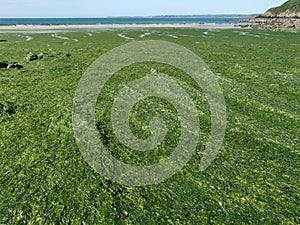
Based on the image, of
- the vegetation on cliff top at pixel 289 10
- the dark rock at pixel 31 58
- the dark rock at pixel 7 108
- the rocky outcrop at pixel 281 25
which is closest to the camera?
the dark rock at pixel 7 108

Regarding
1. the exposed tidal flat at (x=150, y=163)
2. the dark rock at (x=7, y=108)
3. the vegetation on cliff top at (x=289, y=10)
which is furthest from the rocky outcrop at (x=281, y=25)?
the dark rock at (x=7, y=108)

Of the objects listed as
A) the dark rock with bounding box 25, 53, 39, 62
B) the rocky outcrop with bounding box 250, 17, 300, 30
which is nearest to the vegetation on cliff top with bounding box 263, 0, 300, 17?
the rocky outcrop with bounding box 250, 17, 300, 30

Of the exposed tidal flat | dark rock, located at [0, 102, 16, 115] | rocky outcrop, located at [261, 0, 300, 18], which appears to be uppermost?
dark rock, located at [0, 102, 16, 115]

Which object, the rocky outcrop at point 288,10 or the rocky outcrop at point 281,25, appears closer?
the rocky outcrop at point 281,25

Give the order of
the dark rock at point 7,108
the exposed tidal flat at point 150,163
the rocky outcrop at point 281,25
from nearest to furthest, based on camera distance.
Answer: the exposed tidal flat at point 150,163 → the dark rock at point 7,108 → the rocky outcrop at point 281,25

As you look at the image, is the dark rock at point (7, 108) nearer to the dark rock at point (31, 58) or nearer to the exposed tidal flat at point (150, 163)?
the exposed tidal flat at point (150, 163)

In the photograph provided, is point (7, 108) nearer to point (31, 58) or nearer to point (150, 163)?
point (150, 163)

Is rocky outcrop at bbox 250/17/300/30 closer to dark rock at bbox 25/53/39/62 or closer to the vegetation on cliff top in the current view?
the vegetation on cliff top

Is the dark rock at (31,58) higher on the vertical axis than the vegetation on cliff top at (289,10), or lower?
higher

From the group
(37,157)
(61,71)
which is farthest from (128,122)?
(61,71)

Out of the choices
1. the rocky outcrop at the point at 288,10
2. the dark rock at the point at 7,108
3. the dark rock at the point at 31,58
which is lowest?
the rocky outcrop at the point at 288,10

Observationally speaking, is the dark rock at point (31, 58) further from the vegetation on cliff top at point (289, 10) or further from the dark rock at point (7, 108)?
the vegetation on cliff top at point (289, 10)
